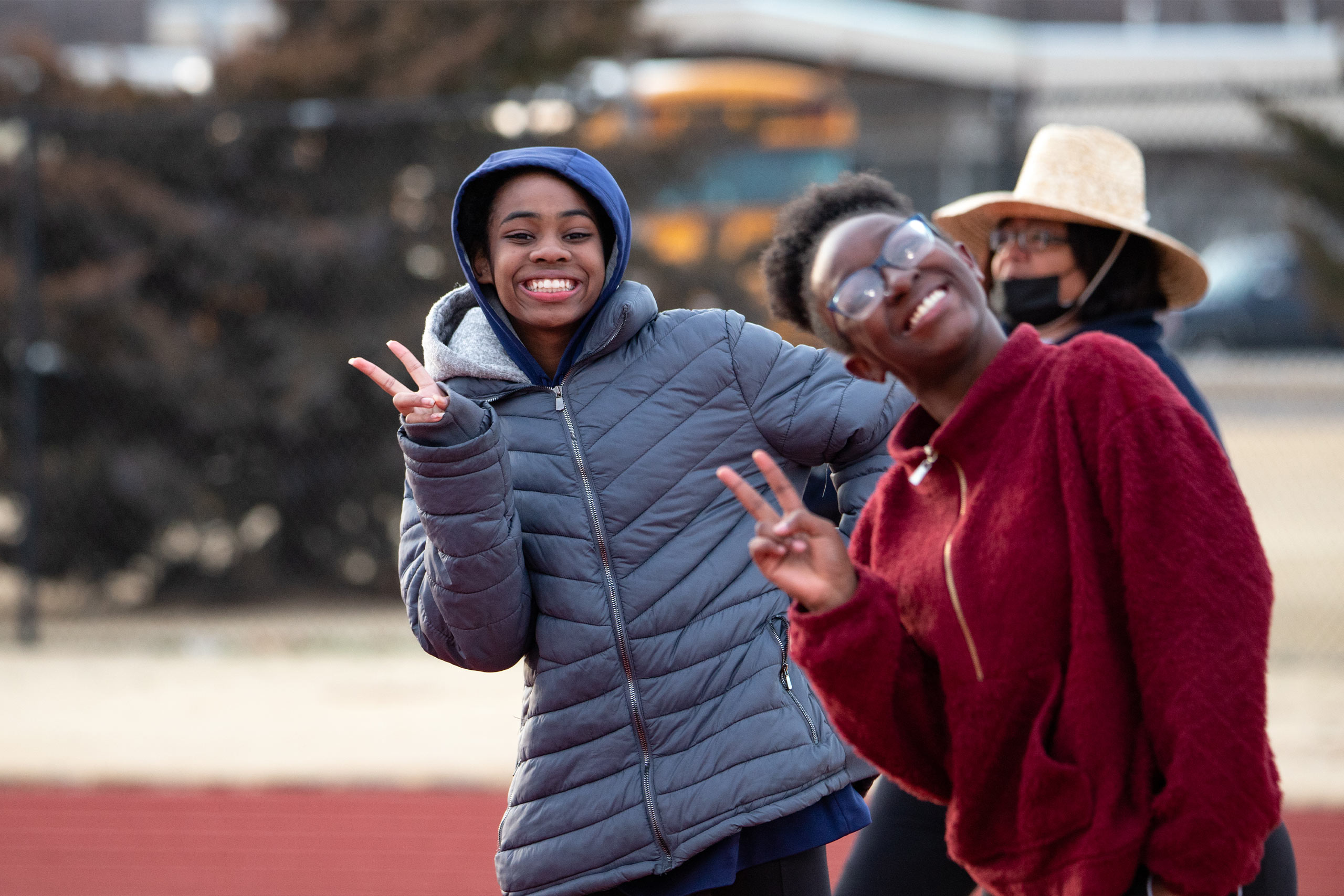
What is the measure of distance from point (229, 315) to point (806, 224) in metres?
8.25

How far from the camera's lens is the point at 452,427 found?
2178 mm

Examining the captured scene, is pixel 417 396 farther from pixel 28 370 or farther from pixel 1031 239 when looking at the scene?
pixel 28 370

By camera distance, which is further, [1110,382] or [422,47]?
[422,47]

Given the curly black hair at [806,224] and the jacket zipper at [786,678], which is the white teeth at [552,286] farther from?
the jacket zipper at [786,678]

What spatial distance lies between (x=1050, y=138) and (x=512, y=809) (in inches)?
80.7

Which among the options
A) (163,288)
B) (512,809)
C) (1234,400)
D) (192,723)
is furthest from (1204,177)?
(512,809)

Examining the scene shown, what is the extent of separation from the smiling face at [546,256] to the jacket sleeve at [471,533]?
299 millimetres

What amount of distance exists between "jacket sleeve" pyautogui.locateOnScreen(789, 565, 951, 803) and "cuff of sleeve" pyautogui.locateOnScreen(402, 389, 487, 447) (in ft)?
2.11

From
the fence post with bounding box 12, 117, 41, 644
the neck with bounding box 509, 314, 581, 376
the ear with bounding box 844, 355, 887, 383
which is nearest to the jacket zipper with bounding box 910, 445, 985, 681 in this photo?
the ear with bounding box 844, 355, 887, 383

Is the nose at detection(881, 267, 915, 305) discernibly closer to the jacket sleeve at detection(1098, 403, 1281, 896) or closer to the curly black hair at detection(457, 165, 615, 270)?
the jacket sleeve at detection(1098, 403, 1281, 896)

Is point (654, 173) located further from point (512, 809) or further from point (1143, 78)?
point (1143, 78)

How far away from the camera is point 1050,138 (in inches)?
136

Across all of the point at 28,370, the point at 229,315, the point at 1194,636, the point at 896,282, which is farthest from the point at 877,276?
the point at 229,315

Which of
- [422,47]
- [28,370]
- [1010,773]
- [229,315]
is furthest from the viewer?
[422,47]
